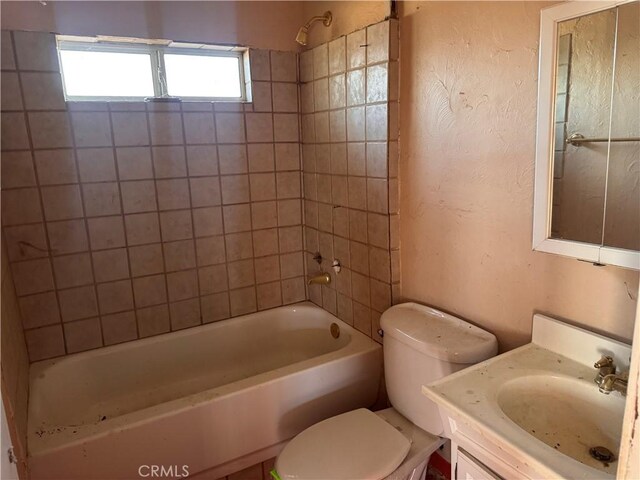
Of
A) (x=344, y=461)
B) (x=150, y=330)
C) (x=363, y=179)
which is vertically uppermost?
(x=363, y=179)

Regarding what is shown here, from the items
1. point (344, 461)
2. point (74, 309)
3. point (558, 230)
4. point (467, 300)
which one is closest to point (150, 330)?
point (74, 309)

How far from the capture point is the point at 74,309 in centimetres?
204

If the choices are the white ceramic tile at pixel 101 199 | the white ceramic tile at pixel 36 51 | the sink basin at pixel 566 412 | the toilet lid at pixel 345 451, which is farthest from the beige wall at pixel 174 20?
the sink basin at pixel 566 412

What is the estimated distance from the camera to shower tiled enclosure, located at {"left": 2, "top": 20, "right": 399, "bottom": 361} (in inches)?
72.2

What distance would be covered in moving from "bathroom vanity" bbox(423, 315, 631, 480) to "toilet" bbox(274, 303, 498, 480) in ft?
0.75

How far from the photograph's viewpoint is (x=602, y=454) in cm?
103

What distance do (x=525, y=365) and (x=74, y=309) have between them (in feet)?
6.20

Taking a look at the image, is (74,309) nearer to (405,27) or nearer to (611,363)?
(405,27)

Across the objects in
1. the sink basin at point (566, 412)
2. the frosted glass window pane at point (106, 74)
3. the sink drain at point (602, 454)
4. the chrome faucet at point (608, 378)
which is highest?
the frosted glass window pane at point (106, 74)

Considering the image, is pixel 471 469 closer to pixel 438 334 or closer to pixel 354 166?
pixel 438 334

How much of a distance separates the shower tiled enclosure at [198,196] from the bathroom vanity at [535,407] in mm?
745

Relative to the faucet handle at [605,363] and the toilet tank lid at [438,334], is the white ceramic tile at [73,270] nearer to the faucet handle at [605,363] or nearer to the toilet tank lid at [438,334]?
the toilet tank lid at [438,334]

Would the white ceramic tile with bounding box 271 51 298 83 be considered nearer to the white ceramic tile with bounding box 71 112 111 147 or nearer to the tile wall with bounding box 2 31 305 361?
the tile wall with bounding box 2 31 305 361

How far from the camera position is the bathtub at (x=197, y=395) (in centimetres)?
153
